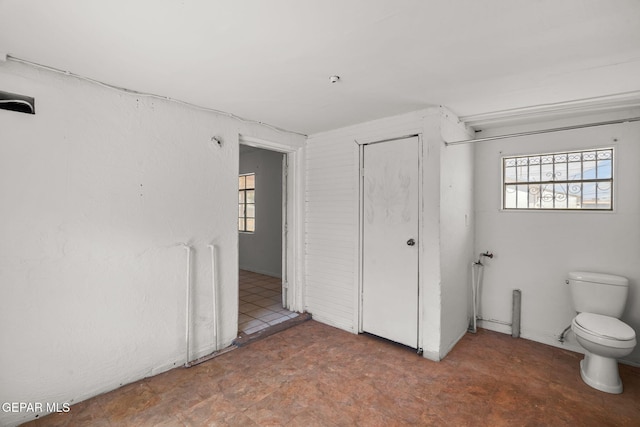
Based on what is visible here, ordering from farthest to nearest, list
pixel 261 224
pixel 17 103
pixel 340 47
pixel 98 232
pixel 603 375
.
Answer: pixel 261 224 → pixel 603 375 → pixel 98 232 → pixel 17 103 → pixel 340 47

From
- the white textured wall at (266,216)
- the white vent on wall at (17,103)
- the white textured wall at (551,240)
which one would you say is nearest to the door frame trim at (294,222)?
the white textured wall at (266,216)

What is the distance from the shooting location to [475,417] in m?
1.97

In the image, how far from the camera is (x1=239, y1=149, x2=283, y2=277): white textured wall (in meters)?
5.76

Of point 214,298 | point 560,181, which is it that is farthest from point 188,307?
point 560,181

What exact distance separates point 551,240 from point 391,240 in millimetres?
1609

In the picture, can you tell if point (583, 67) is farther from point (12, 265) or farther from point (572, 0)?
point (12, 265)

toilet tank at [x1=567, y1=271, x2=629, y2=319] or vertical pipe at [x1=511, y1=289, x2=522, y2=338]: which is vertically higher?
toilet tank at [x1=567, y1=271, x2=629, y2=319]

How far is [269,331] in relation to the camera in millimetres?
3209

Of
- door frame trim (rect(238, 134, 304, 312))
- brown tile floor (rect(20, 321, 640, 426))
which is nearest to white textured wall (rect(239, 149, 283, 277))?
door frame trim (rect(238, 134, 304, 312))

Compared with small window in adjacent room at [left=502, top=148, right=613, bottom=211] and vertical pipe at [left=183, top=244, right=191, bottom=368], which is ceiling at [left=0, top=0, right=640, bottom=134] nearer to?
small window in adjacent room at [left=502, top=148, right=613, bottom=211]

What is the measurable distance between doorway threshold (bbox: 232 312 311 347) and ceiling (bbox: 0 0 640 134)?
2241 millimetres

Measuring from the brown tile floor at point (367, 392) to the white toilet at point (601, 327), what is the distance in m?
0.12

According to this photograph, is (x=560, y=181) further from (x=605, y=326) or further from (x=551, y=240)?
(x=605, y=326)

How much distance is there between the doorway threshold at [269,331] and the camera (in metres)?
2.97
